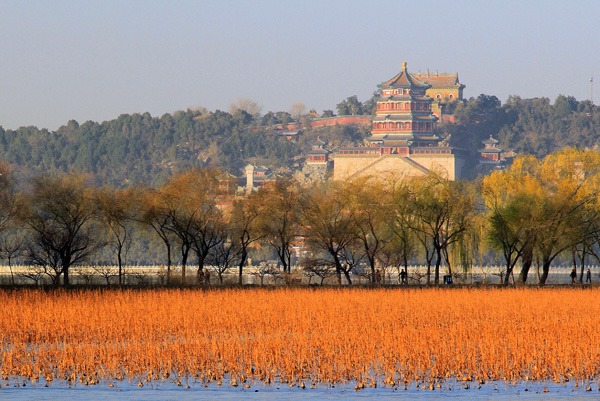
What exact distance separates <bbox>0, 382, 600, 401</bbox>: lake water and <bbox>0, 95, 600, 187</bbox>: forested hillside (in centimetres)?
14895

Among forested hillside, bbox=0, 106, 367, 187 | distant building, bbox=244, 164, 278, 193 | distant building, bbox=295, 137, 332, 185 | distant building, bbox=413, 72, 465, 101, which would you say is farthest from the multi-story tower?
distant building, bbox=413, 72, 465, 101

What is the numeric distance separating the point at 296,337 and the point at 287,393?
230 inches

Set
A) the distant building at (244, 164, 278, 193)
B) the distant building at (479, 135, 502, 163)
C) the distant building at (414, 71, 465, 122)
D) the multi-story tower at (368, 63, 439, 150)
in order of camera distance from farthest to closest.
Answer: the distant building at (414, 71, 465, 122)
the distant building at (479, 135, 502, 163)
the multi-story tower at (368, 63, 439, 150)
the distant building at (244, 164, 278, 193)

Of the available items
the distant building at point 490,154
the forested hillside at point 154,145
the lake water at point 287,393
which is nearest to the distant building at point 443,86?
the forested hillside at point 154,145

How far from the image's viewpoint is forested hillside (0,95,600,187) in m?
174

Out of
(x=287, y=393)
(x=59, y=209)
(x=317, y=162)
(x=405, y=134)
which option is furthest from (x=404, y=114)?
(x=287, y=393)

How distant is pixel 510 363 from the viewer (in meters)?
21.9

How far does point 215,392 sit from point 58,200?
1211 inches

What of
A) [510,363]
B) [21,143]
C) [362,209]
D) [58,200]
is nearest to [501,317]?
[510,363]

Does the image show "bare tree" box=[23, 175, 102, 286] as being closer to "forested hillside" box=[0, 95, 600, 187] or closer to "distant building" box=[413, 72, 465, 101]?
"forested hillside" box=[0, 95, 600, 187]

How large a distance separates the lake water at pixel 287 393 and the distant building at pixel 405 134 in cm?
11790

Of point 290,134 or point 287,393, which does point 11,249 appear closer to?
point 287,393

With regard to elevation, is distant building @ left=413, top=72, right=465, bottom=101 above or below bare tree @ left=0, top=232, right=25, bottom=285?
above

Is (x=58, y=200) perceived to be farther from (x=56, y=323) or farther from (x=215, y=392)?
(x=215, y=392)
